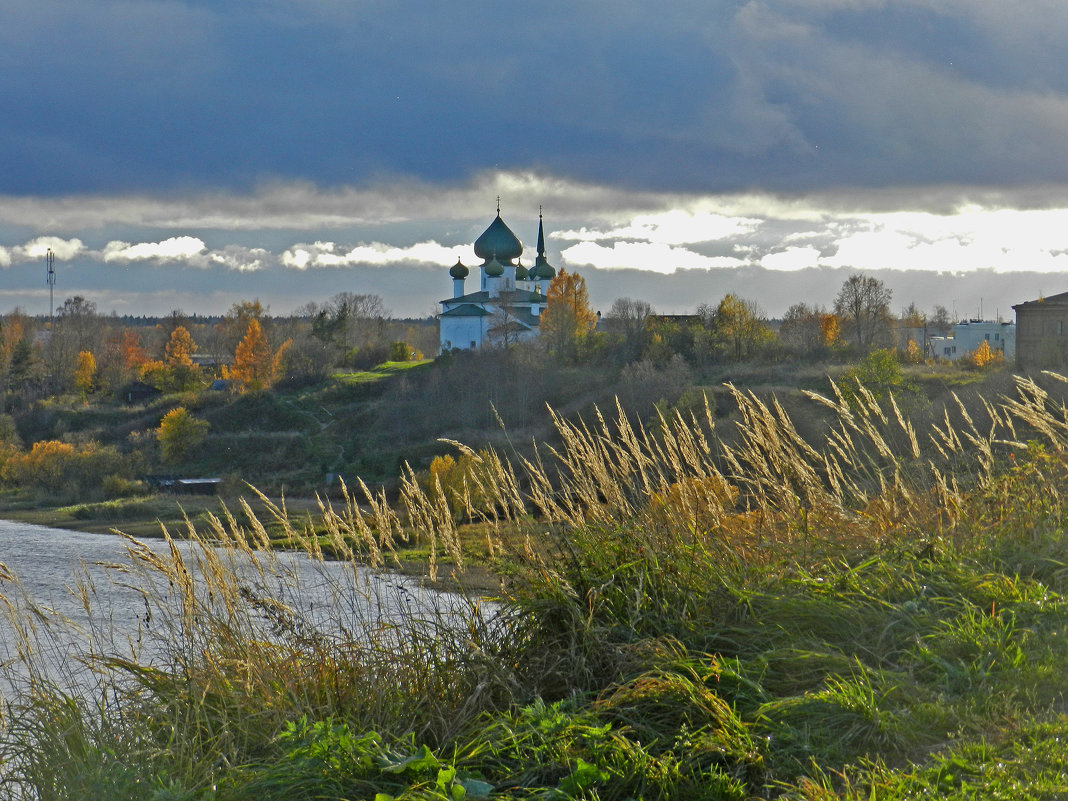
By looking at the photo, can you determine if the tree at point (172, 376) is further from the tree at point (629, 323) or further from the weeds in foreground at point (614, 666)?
the weeds in foreground at point (614, 666)

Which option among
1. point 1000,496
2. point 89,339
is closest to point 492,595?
point 1000,496

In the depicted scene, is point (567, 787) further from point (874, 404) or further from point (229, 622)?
point (874, 404)

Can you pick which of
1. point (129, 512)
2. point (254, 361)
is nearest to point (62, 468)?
point (129, 512)

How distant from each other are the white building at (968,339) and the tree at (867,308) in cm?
1245

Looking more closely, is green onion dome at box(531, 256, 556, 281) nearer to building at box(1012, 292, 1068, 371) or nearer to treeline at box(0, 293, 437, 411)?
treeline at box(0, 293, 437, 411)

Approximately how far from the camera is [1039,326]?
42.6 metres

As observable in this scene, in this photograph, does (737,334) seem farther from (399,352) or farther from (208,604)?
(208,604)

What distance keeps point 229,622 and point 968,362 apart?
177 feet

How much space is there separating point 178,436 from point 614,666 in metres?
51.1

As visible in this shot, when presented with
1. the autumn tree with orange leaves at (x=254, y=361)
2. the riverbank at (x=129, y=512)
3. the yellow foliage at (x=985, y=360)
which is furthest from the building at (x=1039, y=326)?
the autumn tree with orange leaves at (x=254, y=361)

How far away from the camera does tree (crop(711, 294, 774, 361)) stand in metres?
56.6

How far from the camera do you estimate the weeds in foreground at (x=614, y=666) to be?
3727 mm

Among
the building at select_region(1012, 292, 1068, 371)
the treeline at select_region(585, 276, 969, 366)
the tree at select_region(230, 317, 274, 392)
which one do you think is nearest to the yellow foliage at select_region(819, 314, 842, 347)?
the treeline at select_region(585, 276, 969, 366)

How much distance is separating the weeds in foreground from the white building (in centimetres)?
7635
